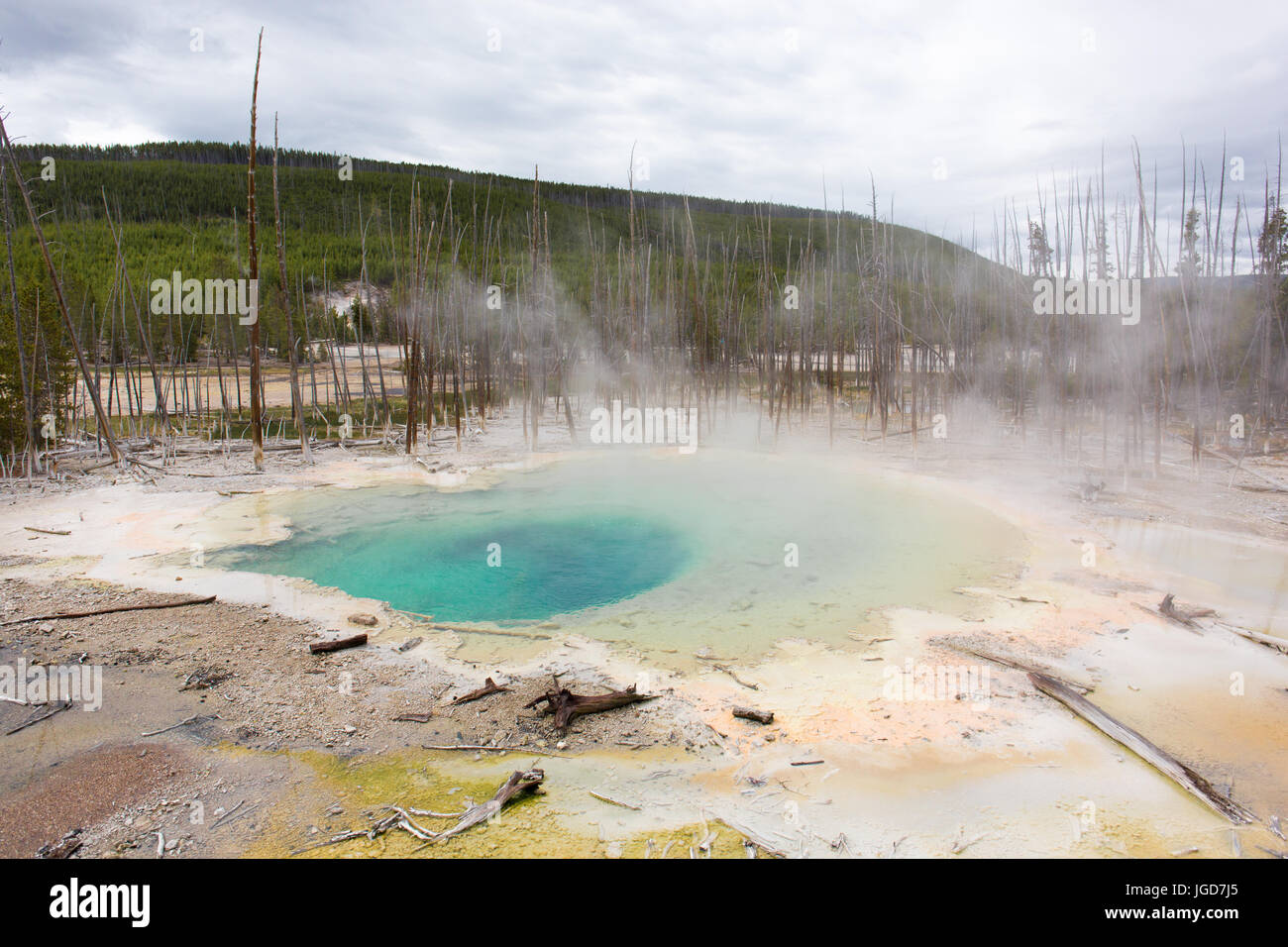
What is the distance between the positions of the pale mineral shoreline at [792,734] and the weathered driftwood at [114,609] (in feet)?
0.57

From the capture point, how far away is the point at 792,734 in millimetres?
3670

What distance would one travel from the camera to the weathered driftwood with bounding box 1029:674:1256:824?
2.98m

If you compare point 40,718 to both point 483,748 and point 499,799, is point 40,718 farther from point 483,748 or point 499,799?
point 499,799

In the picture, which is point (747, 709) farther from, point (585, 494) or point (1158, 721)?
point (585, 494)

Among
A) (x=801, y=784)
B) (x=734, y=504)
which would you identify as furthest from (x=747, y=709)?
(x=734, y=504)

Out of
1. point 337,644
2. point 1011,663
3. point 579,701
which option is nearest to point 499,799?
point 579,701

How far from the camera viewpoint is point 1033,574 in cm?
621

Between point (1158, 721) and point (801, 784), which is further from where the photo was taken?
point (1158, 721)

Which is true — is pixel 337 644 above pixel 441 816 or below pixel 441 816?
above

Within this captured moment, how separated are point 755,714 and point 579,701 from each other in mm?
1014

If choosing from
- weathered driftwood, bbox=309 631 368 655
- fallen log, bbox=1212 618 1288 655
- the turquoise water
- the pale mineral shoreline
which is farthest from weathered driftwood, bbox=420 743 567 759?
fallen log, bbox=1212 618 1288 655

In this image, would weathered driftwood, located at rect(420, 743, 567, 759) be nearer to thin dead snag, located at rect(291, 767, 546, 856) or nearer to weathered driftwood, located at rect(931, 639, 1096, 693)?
thin dead snag, located at rect(291, 767, 546, 856)

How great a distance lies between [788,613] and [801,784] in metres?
2.47

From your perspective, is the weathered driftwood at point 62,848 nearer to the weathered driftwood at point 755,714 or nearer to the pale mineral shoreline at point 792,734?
the pale mineral shoreline at point 792,734
